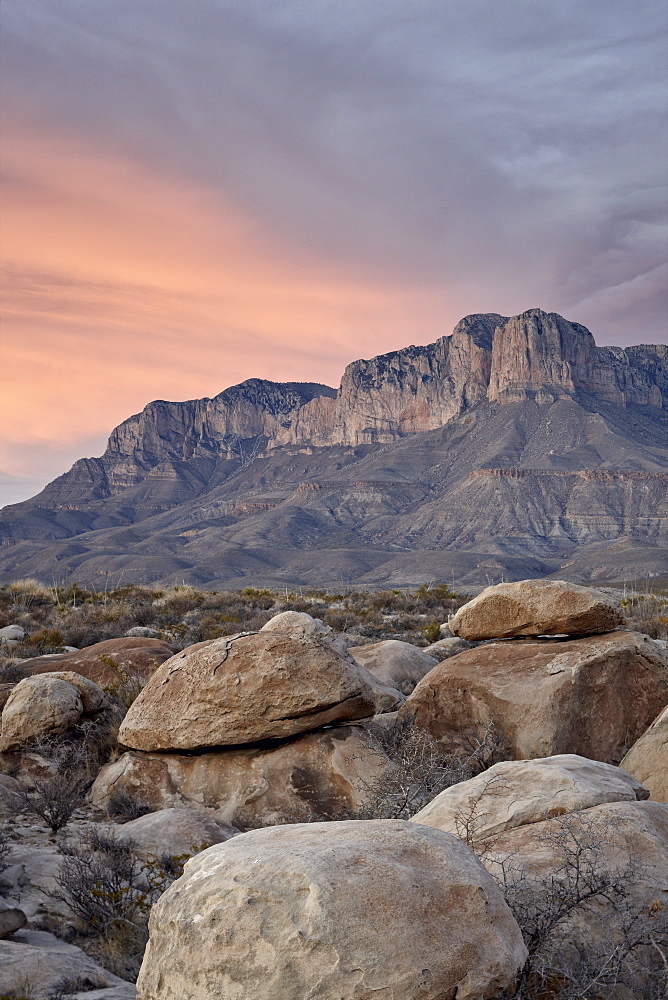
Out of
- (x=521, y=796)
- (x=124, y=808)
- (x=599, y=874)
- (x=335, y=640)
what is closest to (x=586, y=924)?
(x=599, y=874)

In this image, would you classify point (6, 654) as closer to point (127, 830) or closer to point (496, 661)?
point (127, 830)

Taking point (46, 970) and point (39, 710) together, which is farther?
point (39, 710)

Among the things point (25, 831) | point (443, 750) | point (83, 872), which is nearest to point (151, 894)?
point (83, 872)

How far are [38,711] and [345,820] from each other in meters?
6.68

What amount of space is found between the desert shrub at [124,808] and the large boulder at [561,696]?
3.85 metres

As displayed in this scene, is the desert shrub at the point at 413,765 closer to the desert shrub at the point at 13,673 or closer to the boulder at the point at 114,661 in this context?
the boulder at the point at 114,661

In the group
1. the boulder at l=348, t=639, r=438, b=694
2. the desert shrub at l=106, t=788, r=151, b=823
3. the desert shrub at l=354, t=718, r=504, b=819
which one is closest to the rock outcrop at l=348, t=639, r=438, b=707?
the boulder at l=348, t=639, r=438, b=694

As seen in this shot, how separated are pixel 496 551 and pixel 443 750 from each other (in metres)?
148

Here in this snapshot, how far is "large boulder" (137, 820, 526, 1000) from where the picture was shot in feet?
10.7

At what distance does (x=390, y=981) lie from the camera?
3.24 m

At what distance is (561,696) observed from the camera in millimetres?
9633

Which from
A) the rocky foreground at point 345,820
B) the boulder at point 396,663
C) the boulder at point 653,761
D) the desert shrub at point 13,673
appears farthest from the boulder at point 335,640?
the desert shrub at point 13,673

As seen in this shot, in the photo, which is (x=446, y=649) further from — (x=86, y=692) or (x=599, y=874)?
(x=599, y=874)

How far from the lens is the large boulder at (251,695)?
9.16 metres
